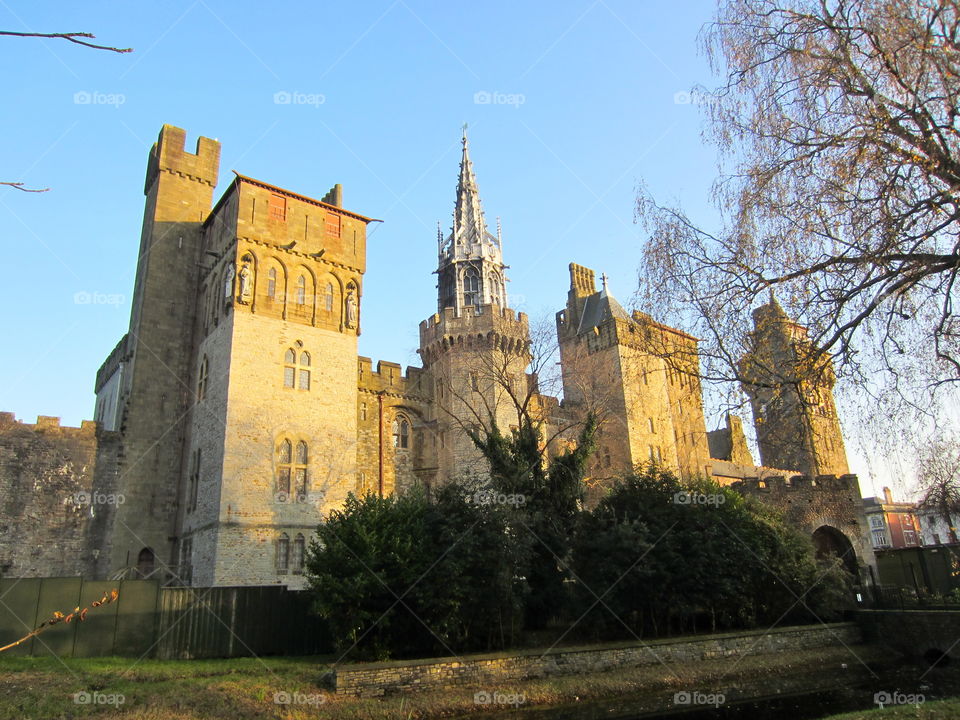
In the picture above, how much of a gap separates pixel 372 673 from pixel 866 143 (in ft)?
40.1

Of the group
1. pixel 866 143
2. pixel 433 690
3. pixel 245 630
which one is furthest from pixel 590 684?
pixel 866 143

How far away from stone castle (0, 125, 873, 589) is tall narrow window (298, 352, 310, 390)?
2.0 inches

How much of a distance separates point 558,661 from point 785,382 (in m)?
9.18

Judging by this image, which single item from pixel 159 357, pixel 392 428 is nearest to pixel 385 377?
pixel 392 428

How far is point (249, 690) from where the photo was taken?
12938mm

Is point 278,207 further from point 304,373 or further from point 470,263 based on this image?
point 470,263

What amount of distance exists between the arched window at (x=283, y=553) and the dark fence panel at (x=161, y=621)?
16.0 feet

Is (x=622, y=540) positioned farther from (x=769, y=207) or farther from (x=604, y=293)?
(x=604, y=293)

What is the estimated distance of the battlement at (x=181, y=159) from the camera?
29094 mm

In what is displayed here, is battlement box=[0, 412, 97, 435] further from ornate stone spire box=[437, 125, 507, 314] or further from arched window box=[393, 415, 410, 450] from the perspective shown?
ornate stone spire box=[437, 125, 507, 314]

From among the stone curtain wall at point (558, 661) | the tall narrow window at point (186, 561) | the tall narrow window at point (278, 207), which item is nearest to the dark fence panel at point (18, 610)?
the tall narrow window at point (186, 561)

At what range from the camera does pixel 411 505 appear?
56.1ft

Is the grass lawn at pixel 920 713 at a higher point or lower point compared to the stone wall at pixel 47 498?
lower

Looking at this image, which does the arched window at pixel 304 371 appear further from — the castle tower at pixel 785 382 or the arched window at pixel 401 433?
the castle tower at pixel 785 382
